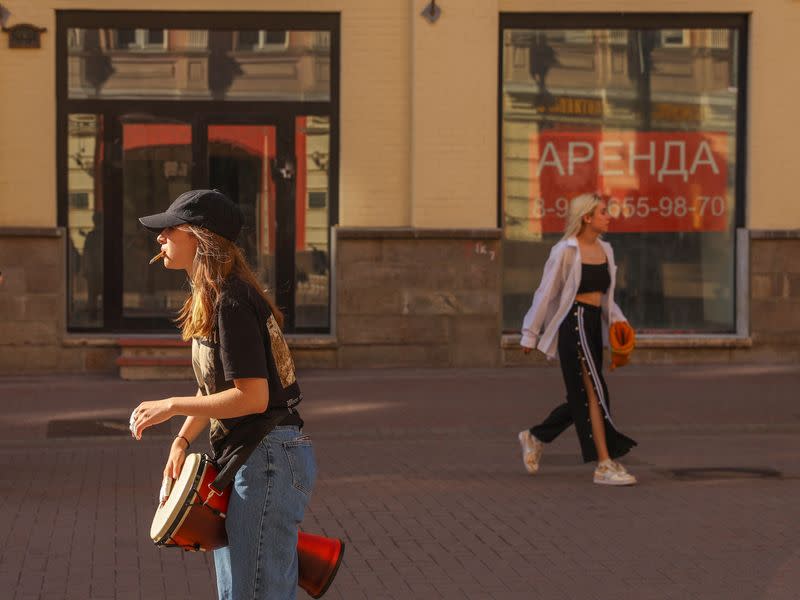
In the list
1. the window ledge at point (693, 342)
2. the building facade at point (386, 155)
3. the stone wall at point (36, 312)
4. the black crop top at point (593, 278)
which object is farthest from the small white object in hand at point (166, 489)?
the window ledge at point (693, 342)

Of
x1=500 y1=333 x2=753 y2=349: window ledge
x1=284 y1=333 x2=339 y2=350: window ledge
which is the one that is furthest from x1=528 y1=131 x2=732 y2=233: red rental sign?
x1=284 y1=333 x2=339 y2=350: window ledge

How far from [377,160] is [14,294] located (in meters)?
4.00

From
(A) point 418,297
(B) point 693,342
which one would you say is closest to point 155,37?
(A) point 418,297

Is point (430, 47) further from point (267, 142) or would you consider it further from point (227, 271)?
point (227, 271)

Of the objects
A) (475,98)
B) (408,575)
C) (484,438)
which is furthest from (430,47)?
(408,575)

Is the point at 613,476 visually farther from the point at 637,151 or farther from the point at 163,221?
the point at 637,151

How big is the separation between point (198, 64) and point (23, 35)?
5.93 feet

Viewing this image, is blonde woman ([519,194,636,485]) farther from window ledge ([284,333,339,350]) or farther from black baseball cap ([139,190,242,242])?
window ledge ([284,333,339,350])

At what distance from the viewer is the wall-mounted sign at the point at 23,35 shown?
16.3 metres

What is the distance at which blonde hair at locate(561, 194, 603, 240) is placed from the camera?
33.0 feet

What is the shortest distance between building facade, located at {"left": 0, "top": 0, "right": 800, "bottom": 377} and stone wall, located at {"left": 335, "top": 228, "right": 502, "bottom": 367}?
0.08 feet

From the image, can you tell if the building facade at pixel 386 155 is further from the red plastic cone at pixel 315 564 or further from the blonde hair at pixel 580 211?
the red plastic cone at pixel 315 564

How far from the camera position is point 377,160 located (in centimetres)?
1677

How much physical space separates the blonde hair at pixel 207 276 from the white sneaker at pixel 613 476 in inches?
219
